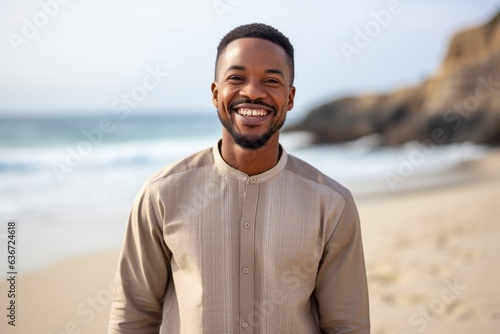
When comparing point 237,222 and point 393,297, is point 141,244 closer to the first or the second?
point 237,222

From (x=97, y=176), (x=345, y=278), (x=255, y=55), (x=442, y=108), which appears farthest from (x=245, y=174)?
(x=442, y=108)

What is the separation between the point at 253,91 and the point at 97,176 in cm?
1150

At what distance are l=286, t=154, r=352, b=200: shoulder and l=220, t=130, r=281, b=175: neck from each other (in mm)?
83

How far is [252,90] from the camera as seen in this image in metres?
2.10

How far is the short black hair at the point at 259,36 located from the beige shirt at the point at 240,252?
14.2 inches

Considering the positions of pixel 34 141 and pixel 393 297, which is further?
pixel 34 141

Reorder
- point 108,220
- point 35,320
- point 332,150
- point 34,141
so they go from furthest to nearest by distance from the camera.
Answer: point 34,141, point 332,150, point 108,220, point 35,320

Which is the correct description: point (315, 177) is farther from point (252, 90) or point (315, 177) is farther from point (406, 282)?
point (406, 282)

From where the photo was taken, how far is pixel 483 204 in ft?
26.3

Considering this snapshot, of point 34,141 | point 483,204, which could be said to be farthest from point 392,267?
point 34,141

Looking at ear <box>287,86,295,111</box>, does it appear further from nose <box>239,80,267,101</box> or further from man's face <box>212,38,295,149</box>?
nose <box>239,80,267,101</box>

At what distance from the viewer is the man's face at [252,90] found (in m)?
2.12

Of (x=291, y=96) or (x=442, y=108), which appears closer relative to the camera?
(x=291, y=96)

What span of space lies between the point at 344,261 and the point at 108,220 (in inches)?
235
